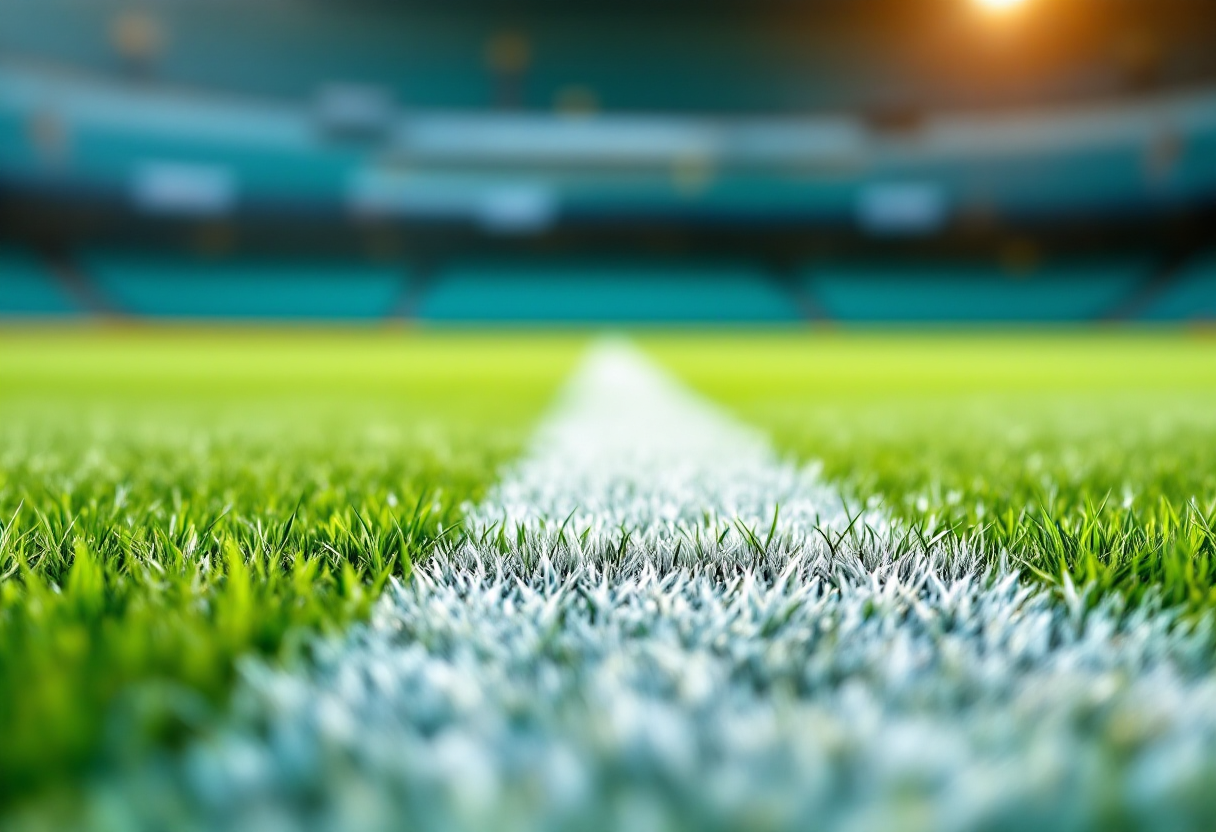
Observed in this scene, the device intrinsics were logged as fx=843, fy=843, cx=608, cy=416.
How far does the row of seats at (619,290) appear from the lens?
21.3m

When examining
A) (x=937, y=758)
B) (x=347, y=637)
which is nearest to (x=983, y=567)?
(x=937, y=758)

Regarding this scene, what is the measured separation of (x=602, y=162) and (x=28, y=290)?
14572 mm

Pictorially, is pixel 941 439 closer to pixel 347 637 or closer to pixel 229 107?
pixel 347 637

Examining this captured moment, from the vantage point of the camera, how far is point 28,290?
65.5 feet

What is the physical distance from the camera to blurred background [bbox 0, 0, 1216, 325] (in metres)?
20.0

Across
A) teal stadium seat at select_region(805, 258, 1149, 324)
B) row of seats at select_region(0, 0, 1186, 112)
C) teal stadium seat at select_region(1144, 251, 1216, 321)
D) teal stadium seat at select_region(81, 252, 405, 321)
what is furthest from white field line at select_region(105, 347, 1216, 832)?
teal stadium seat at select_region(1144, 251, 1216, 321)

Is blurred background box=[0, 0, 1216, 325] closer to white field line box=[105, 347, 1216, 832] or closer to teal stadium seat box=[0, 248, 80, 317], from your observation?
teal stadium seat box=[0, 248, 80, 317]

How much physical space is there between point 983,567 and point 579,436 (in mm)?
1294

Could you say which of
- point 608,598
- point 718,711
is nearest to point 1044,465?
point 608,598

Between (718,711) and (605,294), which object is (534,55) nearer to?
(605,294)

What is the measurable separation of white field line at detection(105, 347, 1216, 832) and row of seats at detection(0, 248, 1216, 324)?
22.0 m

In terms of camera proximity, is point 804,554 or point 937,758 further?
point 804,554

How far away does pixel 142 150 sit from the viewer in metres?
20.9

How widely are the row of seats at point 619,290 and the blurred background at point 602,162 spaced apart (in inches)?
3.0
